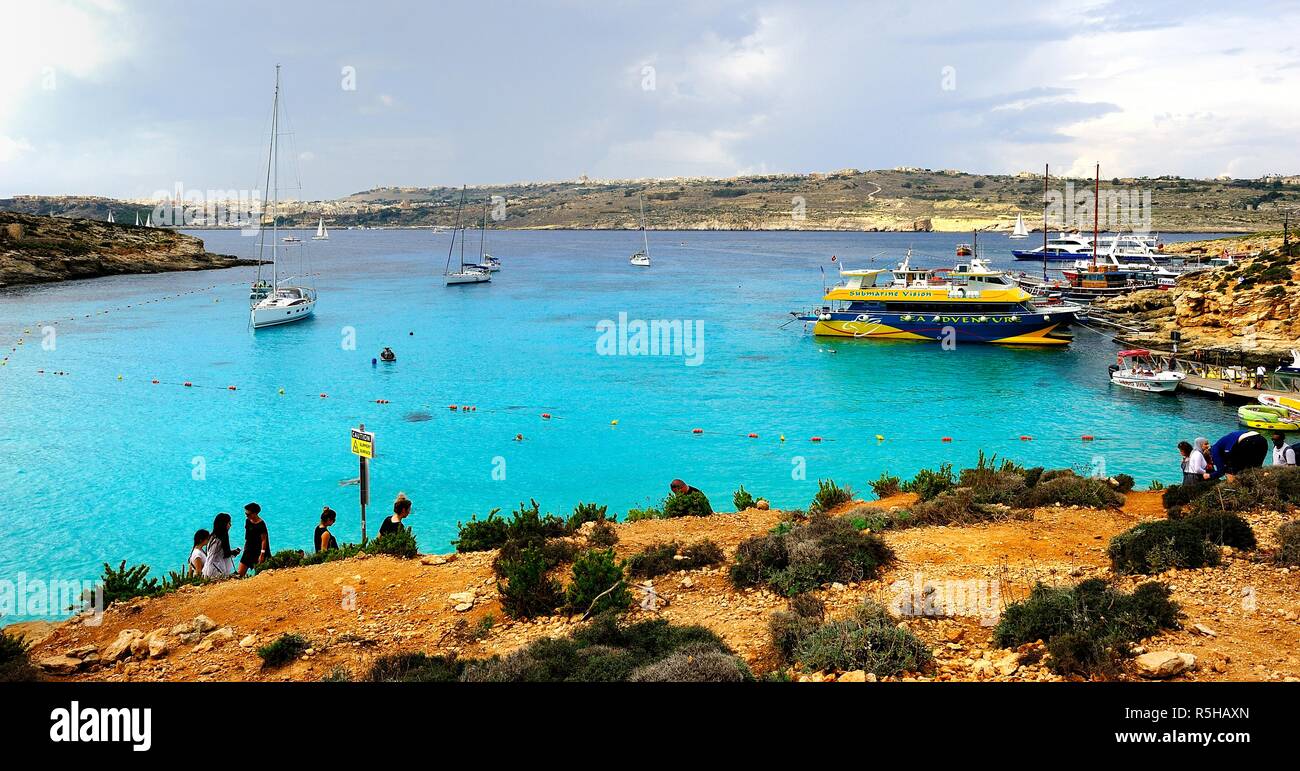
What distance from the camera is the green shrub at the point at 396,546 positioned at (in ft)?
37.9

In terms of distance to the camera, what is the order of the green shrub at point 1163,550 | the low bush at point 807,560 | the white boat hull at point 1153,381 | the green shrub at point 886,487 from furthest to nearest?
1. the white boat hull at point 1153,381
2. the green shrub at point 886,487
3. the low bush at point 807,560
4. the green shrub at point 1163,550

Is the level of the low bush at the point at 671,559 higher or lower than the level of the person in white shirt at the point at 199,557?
higher

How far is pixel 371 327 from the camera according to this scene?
175 feet

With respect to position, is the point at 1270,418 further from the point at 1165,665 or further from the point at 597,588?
the point at 597,588

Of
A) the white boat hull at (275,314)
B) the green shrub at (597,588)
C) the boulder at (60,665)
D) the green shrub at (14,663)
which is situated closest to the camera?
the green shrub at (14,663)

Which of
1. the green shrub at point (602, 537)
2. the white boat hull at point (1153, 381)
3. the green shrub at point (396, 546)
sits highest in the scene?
the white boat hull at point (1153, 381)

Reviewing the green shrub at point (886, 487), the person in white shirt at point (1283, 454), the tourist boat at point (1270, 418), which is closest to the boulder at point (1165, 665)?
the green shrub at point (886, 487)

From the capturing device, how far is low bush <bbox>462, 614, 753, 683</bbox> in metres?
6.48

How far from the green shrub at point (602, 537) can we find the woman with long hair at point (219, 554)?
518cm

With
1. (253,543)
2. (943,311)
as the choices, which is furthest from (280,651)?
(943,311)

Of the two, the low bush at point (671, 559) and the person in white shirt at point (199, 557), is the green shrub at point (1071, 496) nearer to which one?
the low bush at point (671, 559)

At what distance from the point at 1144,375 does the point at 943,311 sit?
1564 centimetres

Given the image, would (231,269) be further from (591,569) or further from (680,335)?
(591,569)
